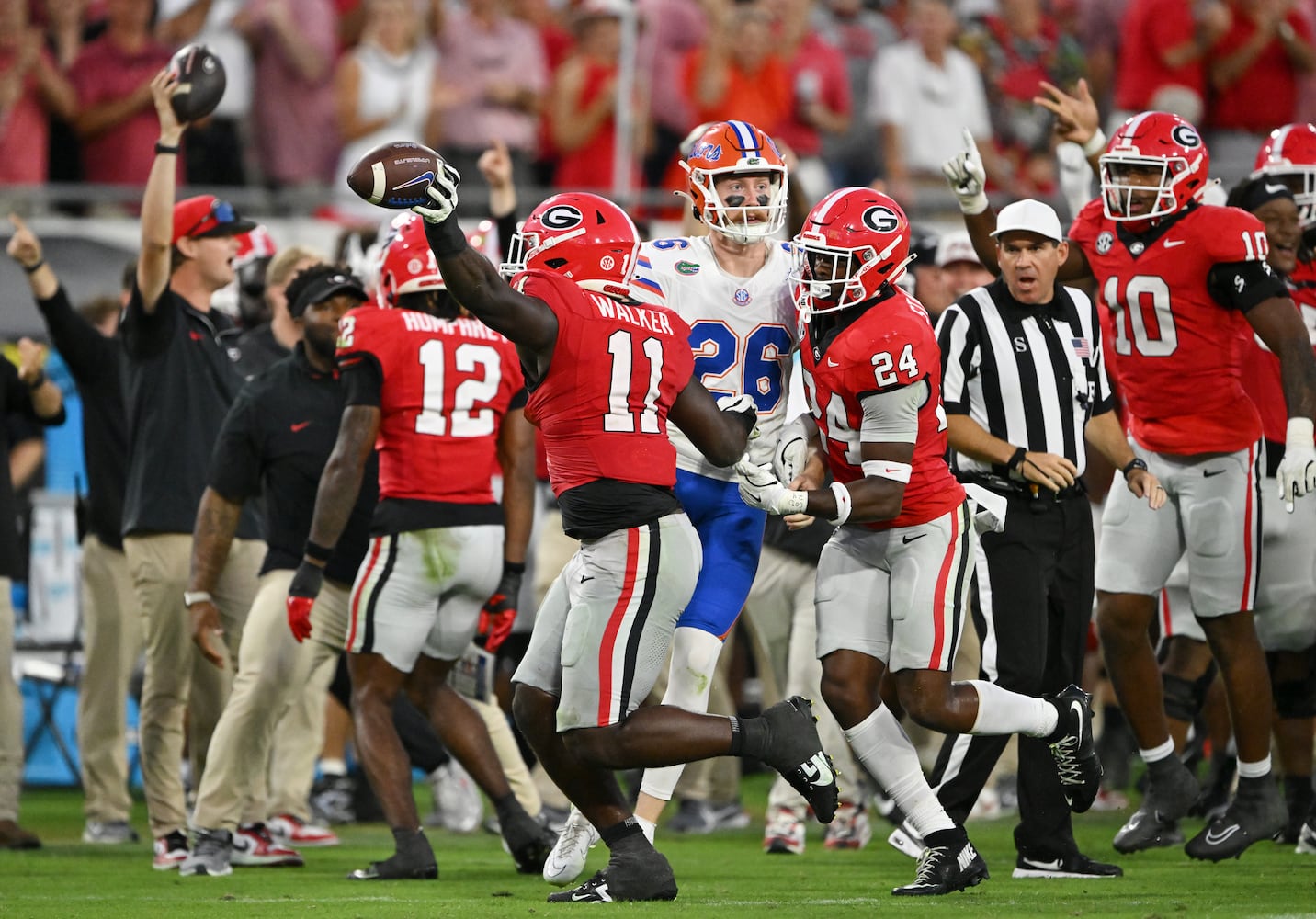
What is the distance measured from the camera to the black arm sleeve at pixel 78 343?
24.9 feet

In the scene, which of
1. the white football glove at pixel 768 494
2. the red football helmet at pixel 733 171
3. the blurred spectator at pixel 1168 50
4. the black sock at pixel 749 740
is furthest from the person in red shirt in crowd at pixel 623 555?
the blurred spectator at pixel 1168 50

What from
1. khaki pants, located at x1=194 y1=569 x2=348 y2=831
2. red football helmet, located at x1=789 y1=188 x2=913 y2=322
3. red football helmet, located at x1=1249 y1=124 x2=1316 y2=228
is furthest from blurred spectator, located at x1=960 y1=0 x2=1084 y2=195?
red football helmet, located at x1=789 y1=188 x2=913 y2=322

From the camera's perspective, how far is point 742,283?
605 cm

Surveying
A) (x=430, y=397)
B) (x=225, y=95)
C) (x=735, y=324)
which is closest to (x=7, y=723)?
(x=430, y=397)

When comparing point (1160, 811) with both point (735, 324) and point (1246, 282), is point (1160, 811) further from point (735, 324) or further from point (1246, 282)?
point (735, 324)

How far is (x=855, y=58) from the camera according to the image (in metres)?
12.8

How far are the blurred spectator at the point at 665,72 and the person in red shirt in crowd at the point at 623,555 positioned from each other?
6729 millimetres

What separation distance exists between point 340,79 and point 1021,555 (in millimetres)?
6647

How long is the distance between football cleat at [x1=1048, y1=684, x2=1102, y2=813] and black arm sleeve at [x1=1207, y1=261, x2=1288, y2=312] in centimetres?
156

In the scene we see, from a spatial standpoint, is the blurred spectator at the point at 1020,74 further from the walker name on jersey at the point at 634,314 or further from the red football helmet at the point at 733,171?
the walker name on jersey at the point at 634,314

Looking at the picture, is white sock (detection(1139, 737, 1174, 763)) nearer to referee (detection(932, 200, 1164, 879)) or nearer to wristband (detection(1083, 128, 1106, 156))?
referee (detection(932, 200, 1164, 879))

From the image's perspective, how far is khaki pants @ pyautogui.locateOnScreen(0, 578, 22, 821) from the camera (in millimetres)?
7371

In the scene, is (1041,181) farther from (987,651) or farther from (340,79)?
(987,651)

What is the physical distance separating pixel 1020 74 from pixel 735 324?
6.92 metres
